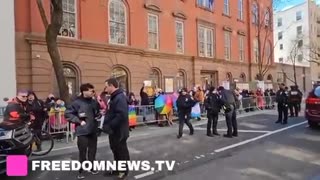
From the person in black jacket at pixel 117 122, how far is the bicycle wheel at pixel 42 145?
10.4 ft

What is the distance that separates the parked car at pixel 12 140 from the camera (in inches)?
285

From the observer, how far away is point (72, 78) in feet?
67.0

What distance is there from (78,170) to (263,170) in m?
3.74

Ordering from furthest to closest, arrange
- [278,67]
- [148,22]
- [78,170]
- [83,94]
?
1. [278,67]
2. [148,22]
3. [78,170]
4. [83,94]

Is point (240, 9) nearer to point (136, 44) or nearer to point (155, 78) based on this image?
point (155, 78)

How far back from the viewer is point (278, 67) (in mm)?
50438

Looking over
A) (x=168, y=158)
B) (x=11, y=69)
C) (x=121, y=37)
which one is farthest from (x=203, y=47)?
(x=168, y=158)

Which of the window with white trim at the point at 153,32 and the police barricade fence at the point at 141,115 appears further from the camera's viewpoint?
the window with white trim at the point at 153,32

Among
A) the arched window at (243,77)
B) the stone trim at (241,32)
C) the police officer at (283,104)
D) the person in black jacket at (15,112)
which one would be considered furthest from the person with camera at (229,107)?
the stone trim at (241,32)

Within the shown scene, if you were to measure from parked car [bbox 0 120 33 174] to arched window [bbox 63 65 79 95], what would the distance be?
1234 centimetres

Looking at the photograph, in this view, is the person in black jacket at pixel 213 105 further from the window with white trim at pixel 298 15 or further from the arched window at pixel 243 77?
the window with white trim at pixel 298 15

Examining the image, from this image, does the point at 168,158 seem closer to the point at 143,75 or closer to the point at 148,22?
the point at 143,75

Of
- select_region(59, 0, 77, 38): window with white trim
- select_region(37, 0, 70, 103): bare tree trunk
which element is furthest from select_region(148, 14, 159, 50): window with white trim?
select_region(37, 0, 70, 103): bare tree trunk

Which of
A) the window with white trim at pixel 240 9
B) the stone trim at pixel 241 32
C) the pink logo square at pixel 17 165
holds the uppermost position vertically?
the window with white trim at pixel 240 9
